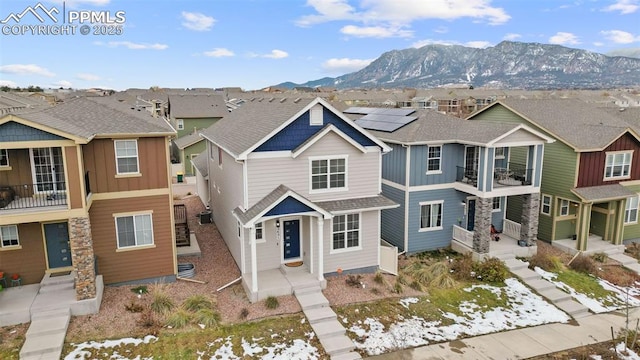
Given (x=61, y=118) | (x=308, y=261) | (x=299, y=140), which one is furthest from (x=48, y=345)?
(x=299, y=140)

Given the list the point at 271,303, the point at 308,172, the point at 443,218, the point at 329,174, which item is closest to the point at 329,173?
the point at 329,174

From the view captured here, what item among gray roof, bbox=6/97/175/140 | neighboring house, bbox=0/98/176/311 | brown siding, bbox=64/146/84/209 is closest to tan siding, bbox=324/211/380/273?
neighboring house, bbox=0/98/176/311

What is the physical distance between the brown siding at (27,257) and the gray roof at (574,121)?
24.6 m

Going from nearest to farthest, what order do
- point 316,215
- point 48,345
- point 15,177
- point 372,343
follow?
point 48,345 < point 372,343 < point 15,177 < point 316,215

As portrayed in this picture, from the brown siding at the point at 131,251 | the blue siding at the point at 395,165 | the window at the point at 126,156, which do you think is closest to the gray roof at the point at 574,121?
the blue siding at the point at 395,165

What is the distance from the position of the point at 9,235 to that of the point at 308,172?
1123 centimetres

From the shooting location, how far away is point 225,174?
64.5 feet

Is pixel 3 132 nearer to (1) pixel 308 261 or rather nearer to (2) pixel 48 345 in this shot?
(2) pixel 48 345

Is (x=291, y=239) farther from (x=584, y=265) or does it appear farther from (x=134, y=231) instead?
(x=584, y=265)

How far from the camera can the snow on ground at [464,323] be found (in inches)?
526

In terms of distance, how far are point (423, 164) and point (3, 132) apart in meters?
16.7

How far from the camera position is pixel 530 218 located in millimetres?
20422

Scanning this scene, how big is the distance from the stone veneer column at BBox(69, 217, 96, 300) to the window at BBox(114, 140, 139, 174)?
2380 millimetres

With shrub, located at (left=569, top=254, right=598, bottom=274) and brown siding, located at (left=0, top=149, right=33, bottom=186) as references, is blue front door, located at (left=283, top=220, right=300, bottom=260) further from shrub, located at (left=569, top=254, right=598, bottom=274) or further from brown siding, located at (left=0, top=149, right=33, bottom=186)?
shrub, located at (left=569, top=254, right=598, bottom=274)
